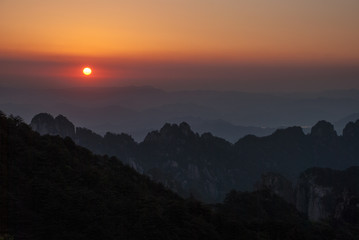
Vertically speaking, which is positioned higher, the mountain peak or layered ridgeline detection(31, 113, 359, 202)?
the mountain peak

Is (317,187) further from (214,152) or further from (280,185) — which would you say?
(214,152)

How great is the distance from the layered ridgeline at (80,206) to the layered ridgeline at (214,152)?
87533 mm

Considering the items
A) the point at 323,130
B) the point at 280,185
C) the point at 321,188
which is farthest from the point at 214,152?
the point at 321,188

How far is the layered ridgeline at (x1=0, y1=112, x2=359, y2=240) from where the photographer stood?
24.7m

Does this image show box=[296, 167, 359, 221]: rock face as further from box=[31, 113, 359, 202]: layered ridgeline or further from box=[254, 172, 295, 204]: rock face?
box=[31, 113, 359, 202]: layered ridgeline

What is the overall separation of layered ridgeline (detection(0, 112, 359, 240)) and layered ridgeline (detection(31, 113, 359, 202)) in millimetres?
87533

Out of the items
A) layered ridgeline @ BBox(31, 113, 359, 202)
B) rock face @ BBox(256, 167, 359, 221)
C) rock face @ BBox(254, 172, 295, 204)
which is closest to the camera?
rock face @ BBox(256, 167, 359, 221)

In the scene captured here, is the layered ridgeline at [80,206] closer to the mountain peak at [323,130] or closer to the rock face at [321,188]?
the rock face at [321,188]

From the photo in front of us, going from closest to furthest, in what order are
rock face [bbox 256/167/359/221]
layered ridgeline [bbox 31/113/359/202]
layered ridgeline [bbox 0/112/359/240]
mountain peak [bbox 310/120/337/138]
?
1. layered ridgeline [bbox 0/112/359/240]
2. rock face [bbox 256/167/359/221]
3. layered ridgeline [bbox 31/113/359/202]
4. mountain peak [bbox 310/120/337/138]

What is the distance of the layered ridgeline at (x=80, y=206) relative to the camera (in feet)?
80.9

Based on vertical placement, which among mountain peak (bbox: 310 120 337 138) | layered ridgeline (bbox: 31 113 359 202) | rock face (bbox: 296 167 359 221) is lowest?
rock face (bbox: 296 167 359 221)

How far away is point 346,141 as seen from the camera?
6663 inches

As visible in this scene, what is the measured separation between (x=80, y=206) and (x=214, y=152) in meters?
124

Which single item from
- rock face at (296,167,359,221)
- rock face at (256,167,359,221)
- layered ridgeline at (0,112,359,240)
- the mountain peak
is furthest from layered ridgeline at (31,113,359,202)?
layered ridgeline at (0,112,359,240)
